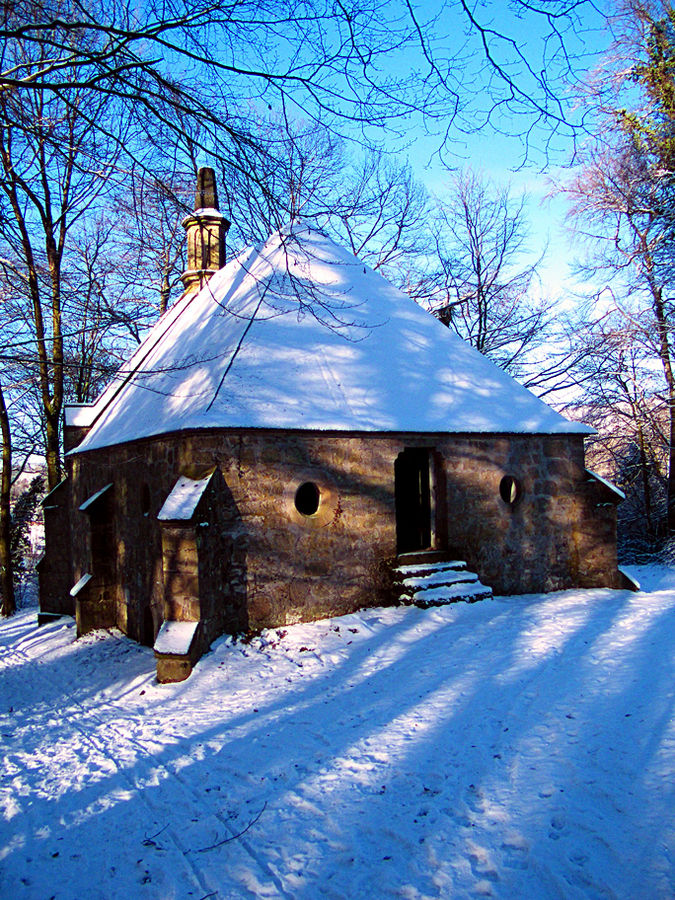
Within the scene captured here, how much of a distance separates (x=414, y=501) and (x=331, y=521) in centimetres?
301

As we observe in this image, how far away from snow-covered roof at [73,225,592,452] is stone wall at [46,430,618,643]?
0.29 meters

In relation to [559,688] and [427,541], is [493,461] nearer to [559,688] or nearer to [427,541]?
[427,541]

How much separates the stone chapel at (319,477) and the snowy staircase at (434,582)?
32 mm

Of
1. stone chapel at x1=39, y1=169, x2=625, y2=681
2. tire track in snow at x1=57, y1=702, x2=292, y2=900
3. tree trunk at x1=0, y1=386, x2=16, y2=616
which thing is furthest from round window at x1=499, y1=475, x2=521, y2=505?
tree trunk at x1=0, y1=386, x2=16, y2=616

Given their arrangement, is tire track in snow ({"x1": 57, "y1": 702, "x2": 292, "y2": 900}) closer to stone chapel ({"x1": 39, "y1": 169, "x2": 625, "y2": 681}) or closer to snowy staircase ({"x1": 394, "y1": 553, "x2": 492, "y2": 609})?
stone chapel ({"x1": 39, "y1": 169, "x2": 625, "y2": 681})

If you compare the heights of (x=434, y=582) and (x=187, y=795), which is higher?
(x=434, y=582)

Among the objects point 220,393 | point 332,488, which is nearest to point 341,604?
point 332,488

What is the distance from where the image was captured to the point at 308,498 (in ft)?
29.8

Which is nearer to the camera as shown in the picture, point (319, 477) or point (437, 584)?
point (319, 477)

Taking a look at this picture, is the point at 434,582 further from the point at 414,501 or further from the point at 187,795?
the point at 187,795

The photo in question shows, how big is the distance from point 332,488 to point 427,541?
270 cm

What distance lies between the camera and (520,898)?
3182 mm

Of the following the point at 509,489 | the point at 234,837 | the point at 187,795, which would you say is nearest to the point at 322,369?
the point at 509,489

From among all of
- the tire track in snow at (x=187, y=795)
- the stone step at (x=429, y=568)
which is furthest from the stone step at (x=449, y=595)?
the tire track in snow at (x=187, y=795)
